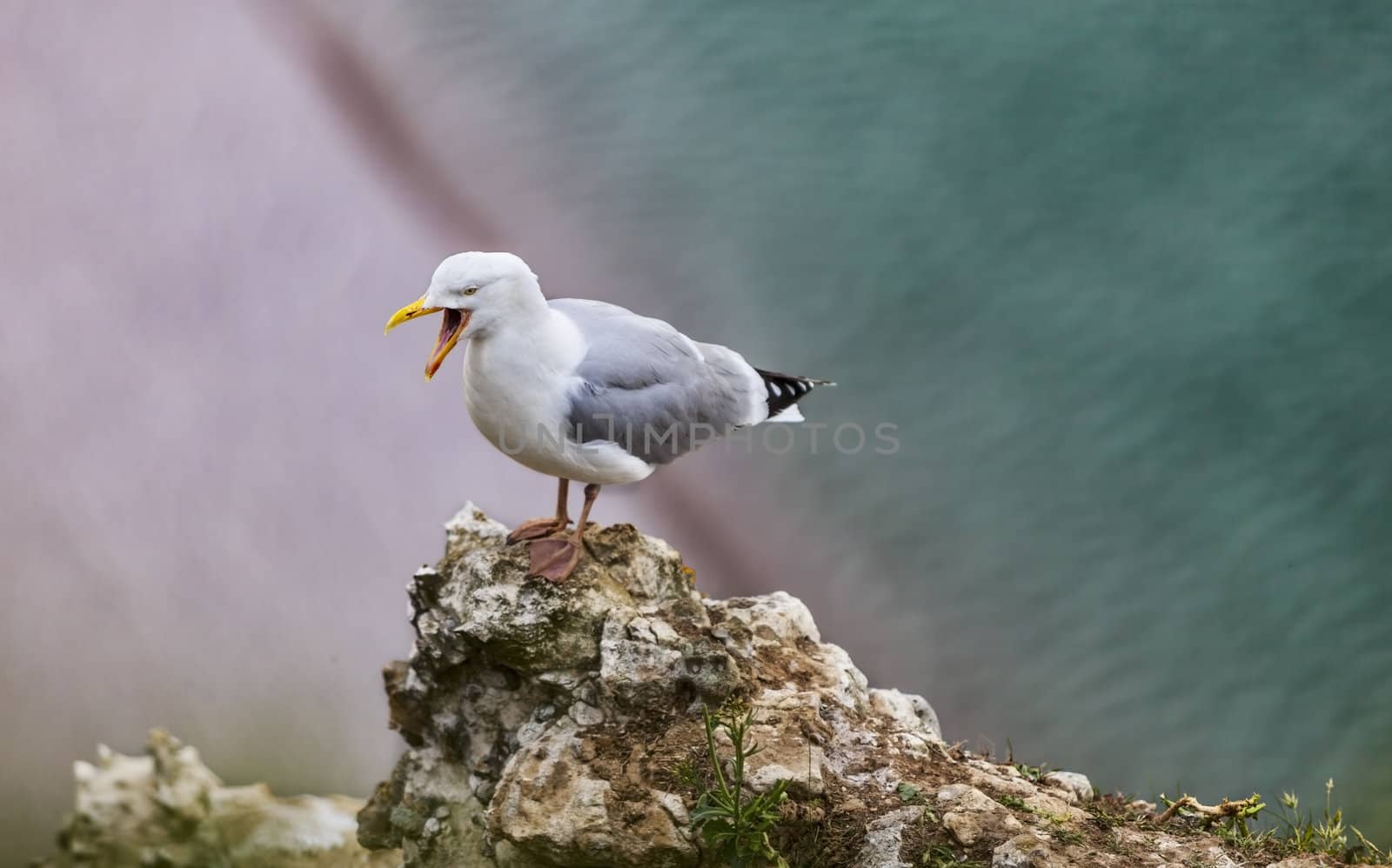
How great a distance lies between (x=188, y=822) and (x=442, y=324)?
61.3 inches

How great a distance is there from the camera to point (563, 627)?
2.45m

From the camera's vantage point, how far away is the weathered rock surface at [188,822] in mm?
2842

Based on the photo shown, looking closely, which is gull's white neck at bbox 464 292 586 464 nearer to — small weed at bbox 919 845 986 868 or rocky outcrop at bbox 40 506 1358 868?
rocky outcrop at bbox 40 506 1358 868

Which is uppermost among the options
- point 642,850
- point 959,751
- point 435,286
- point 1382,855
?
point 435,286

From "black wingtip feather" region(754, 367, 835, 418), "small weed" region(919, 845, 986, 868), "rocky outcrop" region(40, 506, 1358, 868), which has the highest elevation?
"black wingtip feather" region(754, 367, 835, 418)

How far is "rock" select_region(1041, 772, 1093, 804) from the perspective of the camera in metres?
2.54

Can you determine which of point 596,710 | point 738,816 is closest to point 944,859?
point 738,816

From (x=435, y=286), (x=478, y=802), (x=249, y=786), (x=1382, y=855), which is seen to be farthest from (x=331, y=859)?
(x=1382, y=855)

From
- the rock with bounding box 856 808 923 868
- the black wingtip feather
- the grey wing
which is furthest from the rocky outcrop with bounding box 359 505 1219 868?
the black wingtip feather

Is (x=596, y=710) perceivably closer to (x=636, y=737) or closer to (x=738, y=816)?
(x=636, y=737)

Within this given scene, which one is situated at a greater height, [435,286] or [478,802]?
[435,286]

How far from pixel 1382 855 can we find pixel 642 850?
154 centimetres

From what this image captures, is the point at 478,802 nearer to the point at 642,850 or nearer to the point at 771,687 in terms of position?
the point at 642,850

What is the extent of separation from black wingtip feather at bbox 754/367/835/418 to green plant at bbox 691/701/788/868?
94 centimetres
